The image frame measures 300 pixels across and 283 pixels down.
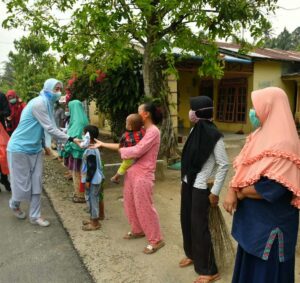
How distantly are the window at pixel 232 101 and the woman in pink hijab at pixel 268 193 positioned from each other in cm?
1103

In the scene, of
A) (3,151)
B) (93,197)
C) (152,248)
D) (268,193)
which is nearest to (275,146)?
(268,193)

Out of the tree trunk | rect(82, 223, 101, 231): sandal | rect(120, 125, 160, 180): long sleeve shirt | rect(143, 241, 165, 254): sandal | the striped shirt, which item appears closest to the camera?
the striped shirt

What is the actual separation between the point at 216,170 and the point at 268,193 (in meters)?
0.90

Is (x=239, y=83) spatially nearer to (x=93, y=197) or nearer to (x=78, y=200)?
(x=78, y=200)

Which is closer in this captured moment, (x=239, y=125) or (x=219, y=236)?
(x=219, y=236)

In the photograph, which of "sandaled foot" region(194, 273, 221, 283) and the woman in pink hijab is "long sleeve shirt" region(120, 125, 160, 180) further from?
the woman in pink hijab

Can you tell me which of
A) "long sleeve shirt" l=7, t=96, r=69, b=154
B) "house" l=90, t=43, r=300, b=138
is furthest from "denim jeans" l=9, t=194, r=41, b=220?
"house" l=90, t=43, r=300, b=138

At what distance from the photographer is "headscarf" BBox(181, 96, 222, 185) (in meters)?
2.78

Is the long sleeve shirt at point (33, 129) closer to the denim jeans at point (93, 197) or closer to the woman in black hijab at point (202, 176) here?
the denim jeans at point (93, 197)

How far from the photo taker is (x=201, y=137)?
279cm

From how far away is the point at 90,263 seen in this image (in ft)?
11.1

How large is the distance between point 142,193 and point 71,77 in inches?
227

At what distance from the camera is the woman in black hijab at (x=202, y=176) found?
2.78 m

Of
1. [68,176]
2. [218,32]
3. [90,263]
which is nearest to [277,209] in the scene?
[90,263]
